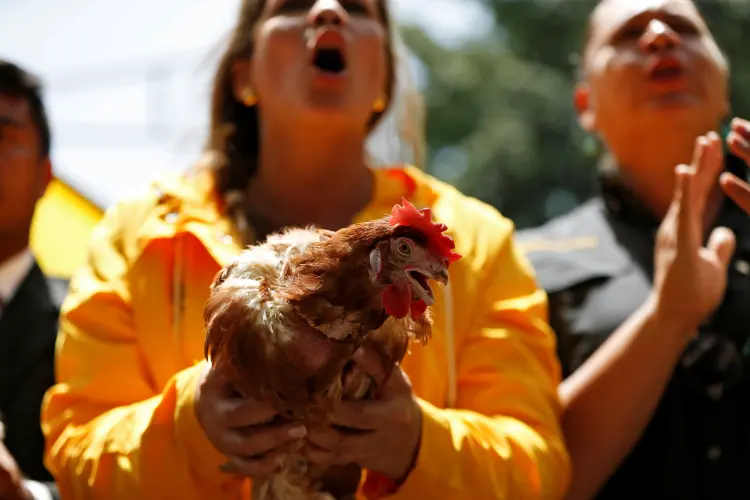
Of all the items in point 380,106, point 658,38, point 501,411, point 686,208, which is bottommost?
point 501,411

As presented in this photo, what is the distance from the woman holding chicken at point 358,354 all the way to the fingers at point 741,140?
0.46m

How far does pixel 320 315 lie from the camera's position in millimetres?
1299

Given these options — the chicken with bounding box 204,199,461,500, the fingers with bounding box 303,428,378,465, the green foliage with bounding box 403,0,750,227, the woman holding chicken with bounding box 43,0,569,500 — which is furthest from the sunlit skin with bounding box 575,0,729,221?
the green foliage with bounding box 403,0,750,227

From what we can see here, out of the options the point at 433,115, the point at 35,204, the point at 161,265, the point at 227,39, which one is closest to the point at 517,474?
the point at 161,265

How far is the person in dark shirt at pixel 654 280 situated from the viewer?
6.01ft

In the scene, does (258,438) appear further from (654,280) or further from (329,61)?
→ (654,280)

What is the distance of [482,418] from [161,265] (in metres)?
0.64

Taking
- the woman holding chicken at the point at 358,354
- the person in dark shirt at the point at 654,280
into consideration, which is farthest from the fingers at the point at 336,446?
the person in dark shirt at the point at 654,280

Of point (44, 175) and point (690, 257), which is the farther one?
point (44, 175)

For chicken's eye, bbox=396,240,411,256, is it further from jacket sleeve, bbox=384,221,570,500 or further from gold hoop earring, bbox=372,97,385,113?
gold hoop earring, bbox=372,97,385,113

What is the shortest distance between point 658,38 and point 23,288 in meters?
1.64

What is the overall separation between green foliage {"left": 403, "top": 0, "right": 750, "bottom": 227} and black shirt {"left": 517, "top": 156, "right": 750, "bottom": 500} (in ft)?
22.7

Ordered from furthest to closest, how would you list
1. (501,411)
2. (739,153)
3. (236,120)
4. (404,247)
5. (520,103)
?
(520,103) < (236,120) < (739,153) < (501,411) < (404,247)

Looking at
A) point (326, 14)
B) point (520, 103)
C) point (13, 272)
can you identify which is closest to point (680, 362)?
point (326, 14)
